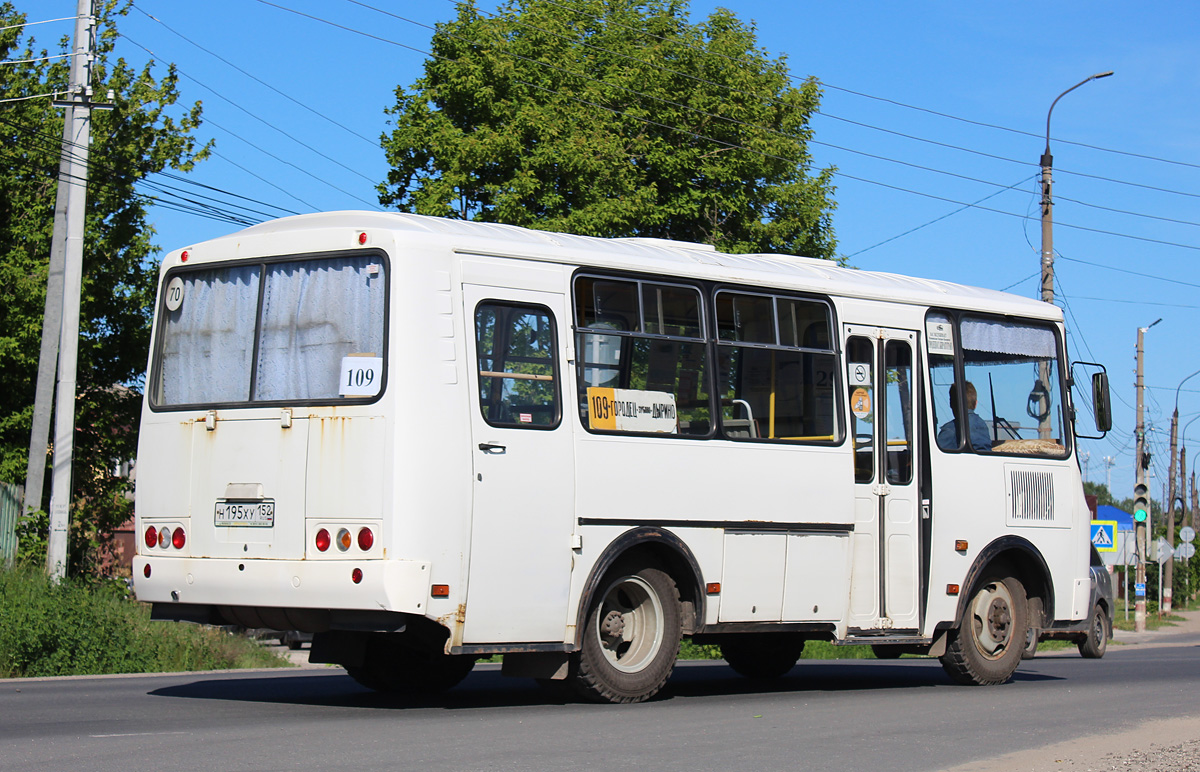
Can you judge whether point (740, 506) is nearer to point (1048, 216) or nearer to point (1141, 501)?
point (1048, 216)

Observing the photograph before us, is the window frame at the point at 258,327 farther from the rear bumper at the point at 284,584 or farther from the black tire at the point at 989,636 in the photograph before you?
the black tire at the point at 989,636

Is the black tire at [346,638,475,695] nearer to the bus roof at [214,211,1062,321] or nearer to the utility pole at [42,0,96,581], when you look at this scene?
the bus roof at [214,211,1062,321]

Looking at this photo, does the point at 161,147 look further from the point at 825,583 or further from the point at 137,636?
the point at 825,583

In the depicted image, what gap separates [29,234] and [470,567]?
17.1 metres

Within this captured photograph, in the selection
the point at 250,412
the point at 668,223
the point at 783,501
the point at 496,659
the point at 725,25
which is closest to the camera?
the point at 250,412

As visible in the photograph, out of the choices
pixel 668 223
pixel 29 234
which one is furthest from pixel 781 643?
pixel 668 223

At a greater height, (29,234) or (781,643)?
(29,234)

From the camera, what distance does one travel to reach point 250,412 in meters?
10.3

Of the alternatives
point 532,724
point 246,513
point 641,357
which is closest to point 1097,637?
point 641,357

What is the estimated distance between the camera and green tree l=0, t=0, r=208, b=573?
24.0 metres

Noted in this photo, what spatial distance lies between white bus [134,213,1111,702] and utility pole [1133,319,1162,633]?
79.3ft

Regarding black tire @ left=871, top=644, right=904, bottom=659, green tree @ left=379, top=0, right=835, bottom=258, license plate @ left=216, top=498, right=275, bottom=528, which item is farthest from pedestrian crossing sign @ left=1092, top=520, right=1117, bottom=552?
license plate @ left=216, top=498, right=275, bottom=528

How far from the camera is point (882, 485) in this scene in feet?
41.8

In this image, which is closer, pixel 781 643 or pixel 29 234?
→ pixel 781 643
